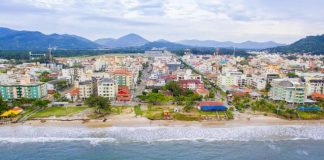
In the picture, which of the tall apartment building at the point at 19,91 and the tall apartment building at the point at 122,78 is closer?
the tall apartment building at the point at 19,91

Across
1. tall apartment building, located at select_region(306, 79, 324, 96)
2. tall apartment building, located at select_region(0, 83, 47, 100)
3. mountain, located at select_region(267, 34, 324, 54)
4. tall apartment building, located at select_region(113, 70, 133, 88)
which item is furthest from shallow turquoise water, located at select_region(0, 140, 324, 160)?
mountain, located at select_region(267, 34, 324, 54)

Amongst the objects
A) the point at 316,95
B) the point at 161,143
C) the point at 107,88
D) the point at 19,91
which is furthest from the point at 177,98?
the point at 19,91

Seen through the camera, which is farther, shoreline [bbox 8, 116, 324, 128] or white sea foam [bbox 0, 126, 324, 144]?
shoreline [bbox 8, 116, 324, 128]

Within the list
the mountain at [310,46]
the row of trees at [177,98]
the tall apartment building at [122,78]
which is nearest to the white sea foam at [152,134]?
the row of trees at [177,98]

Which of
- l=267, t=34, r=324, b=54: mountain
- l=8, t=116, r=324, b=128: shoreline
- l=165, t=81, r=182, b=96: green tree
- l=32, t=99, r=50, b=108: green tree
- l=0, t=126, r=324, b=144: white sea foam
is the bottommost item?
l=0, t=126, r=324, b=144: white sea foam

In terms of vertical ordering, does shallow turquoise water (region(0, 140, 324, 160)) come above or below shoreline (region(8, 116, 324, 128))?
below

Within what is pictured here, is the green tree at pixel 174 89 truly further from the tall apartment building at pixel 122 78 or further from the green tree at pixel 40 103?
the green tree at pixel 40 103

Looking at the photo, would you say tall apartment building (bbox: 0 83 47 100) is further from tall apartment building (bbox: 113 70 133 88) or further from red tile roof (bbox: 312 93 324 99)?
red tile roof (bbox: 312 93 324 99)
